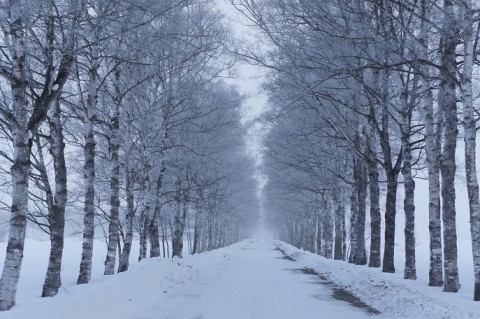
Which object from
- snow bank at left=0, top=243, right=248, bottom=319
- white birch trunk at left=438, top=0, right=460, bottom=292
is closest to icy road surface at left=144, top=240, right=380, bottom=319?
snow bank at left=0, top=243, right=248, bottom=319

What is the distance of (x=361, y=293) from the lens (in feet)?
36.9

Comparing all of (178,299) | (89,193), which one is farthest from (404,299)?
(89,193)

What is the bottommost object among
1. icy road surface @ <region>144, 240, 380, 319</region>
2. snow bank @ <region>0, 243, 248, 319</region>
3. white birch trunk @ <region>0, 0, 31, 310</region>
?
icy road surface @ <region>144, 240, 380, 319</region>

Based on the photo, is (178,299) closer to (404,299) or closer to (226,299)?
(226,299)

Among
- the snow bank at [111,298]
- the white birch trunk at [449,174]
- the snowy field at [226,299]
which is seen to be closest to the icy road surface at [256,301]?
the snowy field at [226,299]

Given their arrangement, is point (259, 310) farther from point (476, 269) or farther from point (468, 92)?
point (468, 92)

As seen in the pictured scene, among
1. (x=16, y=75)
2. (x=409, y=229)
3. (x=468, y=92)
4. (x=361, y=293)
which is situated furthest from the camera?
(x=409, y=229)

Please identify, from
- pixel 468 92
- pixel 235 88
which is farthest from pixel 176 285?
pixel 235 88

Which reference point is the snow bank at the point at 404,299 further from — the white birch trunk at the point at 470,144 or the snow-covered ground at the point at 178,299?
the white birch trunk at the point at 470,144

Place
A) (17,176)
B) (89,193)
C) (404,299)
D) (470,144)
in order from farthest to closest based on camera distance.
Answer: (89,193) < (470,144) < (404,299) < (17,176)

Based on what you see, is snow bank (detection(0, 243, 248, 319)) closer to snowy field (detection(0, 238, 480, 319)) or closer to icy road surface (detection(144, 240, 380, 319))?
snowy field (detection(0, 238, 480, 319))

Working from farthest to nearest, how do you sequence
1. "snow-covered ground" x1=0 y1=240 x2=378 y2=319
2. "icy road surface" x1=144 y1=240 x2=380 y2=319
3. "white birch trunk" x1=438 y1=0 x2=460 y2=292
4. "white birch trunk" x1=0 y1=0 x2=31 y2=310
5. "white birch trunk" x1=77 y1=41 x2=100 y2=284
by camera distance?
"white birch trunk" x1=77 y1=41 x2=100 y2=284, "white birch trunk" x1=438 y1=0 x2=460 y2=292, "icy road surface" x1=144 y1=240 x2=380 y2=319, "snow-covered ground" x1=0 y1=240 x2=378 y2=319, "white birch trunk" x1=0 y1=0 x2=31 y2=310

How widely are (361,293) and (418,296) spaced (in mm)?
2646

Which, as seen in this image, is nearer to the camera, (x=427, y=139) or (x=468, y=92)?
(x=468, y=92)
